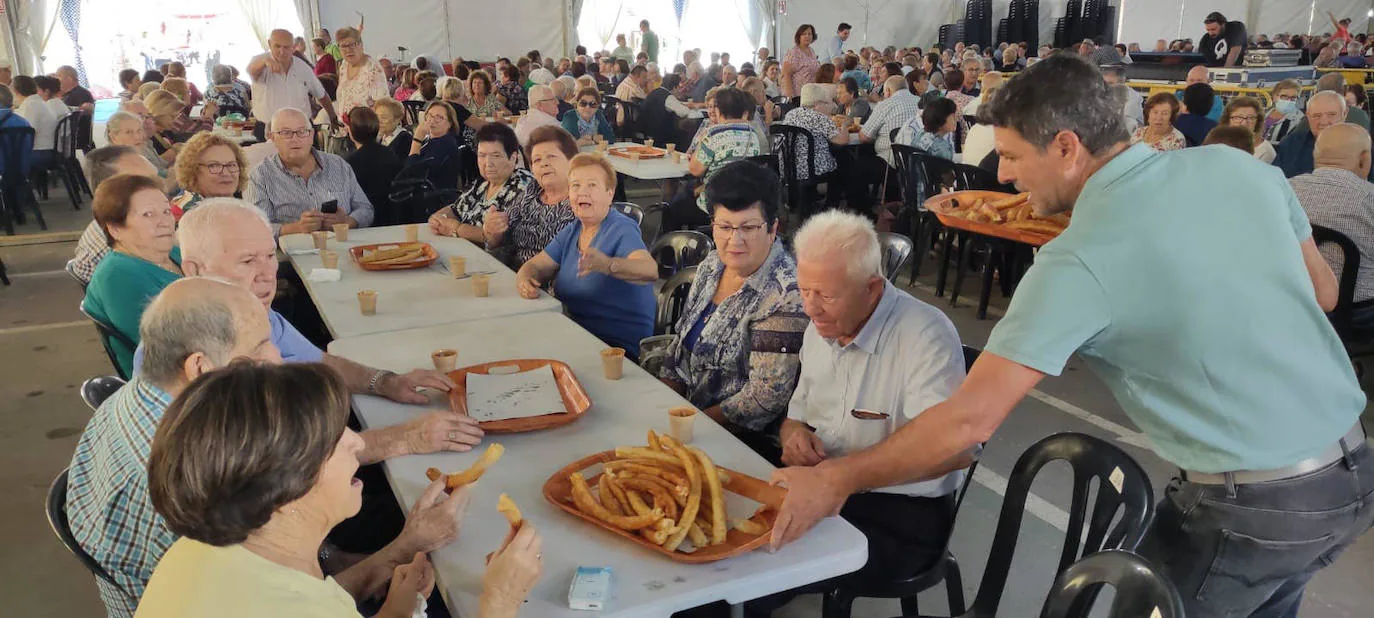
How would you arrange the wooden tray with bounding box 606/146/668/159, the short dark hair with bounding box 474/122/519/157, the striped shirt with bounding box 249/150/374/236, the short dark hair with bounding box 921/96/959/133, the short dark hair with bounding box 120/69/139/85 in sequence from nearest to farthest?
the short dark hair with bounding box 474/122/519/157, the striped shirt with bounding box 249/150/374/236, the short dark hair with bounding box 921/96/959/133, the wooden tray with bounding box 606/146/668/159, the short dark hair with bounding box 120/69/139/85

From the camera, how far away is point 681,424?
1.98 meters

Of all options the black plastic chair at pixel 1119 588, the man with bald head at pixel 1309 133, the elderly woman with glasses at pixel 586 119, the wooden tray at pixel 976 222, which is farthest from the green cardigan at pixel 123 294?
the man with bald head at pixel 1309 133

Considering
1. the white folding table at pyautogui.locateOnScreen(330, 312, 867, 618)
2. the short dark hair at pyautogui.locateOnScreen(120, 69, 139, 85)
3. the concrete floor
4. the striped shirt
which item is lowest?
the concrete floor

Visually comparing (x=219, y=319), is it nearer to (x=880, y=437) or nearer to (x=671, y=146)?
(x=880, y=437)

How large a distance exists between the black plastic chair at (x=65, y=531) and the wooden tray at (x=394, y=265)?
201 cm

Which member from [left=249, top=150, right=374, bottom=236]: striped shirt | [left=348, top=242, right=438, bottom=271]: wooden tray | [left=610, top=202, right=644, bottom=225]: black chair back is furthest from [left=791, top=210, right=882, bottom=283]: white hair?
[left=249, top=150, right=374, bottom=236]: striped shirt

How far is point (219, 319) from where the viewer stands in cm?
169

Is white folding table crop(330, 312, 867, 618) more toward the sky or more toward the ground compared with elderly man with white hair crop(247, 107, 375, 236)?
more toward the ground

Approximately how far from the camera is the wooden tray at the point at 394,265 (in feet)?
11.9

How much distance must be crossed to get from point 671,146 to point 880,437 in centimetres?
552

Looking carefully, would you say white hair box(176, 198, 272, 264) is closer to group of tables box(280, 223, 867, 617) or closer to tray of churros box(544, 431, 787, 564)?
group of tables box(280, 223, 867, 617)

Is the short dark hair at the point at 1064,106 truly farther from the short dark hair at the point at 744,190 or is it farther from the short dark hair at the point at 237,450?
the short dark hair at the point at 237,450

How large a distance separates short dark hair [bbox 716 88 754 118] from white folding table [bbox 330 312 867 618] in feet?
12.2

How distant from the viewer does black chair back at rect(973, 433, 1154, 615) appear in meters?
1.56
